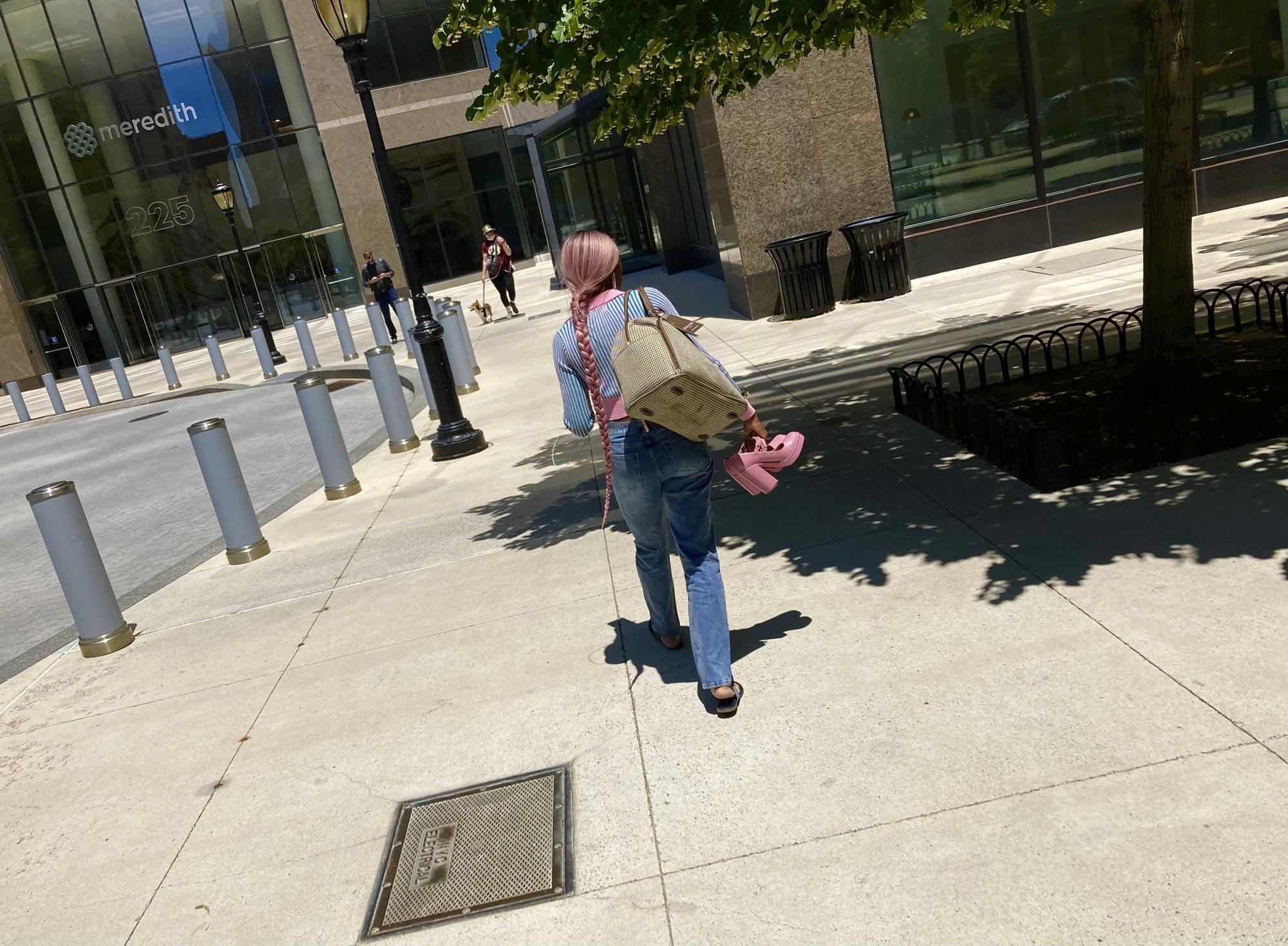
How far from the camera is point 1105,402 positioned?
23.1ft

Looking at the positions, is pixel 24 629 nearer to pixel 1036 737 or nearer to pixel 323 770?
pixel 323 770

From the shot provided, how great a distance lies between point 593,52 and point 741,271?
9329 mm

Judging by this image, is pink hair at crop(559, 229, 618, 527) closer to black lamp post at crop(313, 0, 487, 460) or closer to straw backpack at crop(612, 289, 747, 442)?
straw backpack at crop(612, 289, 747, 442)

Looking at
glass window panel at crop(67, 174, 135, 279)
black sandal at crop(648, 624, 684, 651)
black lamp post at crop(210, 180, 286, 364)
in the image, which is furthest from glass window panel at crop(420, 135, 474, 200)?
black sandal at crop(648, 624, 684, 651)

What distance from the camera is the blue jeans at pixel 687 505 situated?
13.5 ft

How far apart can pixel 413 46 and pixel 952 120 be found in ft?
Result: 86.6

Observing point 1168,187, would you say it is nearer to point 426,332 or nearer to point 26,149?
point 426,332

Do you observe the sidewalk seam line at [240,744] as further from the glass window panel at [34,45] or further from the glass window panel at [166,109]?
the glass window panel at [34,45]

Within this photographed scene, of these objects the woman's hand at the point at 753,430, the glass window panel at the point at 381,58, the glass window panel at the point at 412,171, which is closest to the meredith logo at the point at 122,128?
the glass window panel at the point at 381,58

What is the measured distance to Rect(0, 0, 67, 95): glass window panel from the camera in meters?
35.2

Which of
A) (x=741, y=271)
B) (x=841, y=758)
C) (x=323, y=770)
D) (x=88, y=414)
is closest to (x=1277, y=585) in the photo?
(x=841, y=758)


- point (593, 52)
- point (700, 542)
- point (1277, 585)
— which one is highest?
point (593, 52)

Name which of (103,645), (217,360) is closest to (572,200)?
(217,360)

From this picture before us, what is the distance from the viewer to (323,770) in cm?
447
